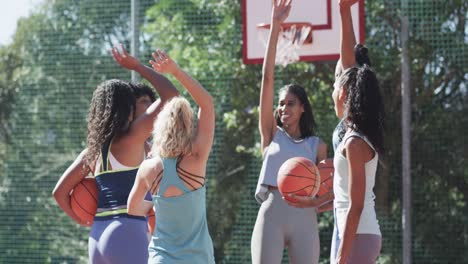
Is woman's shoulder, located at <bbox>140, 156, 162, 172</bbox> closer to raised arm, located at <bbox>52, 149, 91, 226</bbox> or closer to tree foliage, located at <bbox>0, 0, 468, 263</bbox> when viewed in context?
raised arm, located at <bbox>52, 149, 91, 226</bbox>

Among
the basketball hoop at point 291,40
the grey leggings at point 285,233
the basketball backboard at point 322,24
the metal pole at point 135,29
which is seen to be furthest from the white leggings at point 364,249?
the metal pole at point 135,29

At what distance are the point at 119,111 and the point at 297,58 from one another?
370 cm

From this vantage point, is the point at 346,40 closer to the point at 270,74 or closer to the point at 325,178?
the point at 270,74

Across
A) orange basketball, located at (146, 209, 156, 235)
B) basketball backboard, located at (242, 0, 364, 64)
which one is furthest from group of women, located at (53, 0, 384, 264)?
basketball backboard, located at (242, 0, 364, 64)

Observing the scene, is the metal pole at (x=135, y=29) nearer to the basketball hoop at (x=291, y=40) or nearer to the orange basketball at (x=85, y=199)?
the basketball hoop at (x=291, y=40)

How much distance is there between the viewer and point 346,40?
498cm

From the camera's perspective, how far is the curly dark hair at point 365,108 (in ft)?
13.5

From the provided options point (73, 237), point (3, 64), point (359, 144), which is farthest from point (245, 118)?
point (359, 144)

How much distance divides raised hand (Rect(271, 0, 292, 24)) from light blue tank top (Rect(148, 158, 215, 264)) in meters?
1.71

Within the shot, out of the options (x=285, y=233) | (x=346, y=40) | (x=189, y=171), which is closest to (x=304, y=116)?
(x=285, y=233)

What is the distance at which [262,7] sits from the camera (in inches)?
348

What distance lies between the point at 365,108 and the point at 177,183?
0.94 meters

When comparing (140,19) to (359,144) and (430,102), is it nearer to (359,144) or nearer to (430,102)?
(430,102)

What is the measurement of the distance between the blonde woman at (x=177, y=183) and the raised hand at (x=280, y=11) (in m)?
1.56
